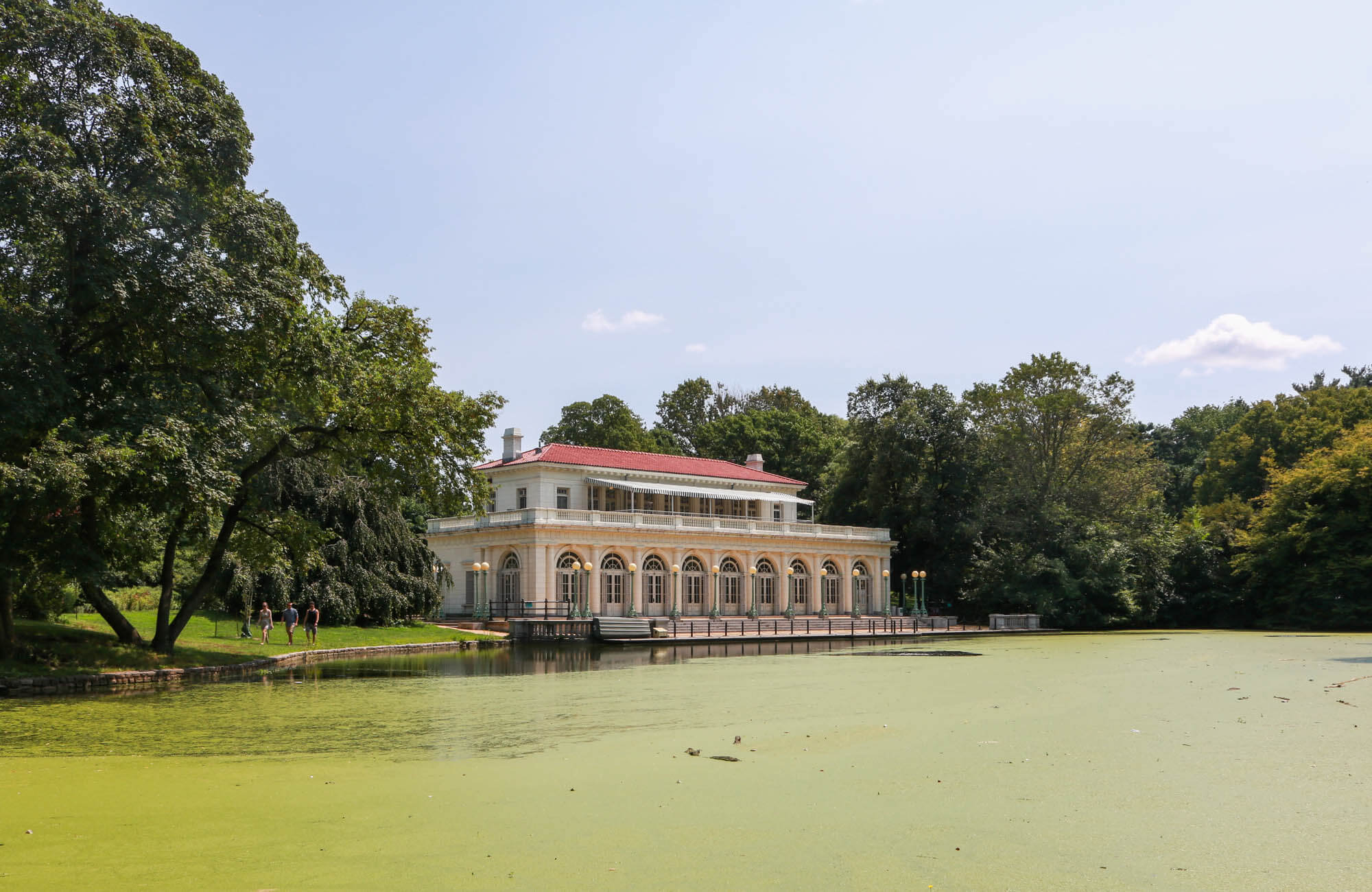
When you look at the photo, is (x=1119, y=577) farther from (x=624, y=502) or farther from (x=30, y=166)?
(x=30, y=166)

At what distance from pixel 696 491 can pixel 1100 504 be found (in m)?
15.7

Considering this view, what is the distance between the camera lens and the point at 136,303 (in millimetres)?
15805

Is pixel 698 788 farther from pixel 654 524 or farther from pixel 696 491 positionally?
pixel 696 491

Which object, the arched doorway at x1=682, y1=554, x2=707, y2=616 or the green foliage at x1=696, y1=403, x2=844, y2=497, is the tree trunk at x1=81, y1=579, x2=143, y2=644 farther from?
the green foliage at x1=696, y1=403, x2=844, y2=497

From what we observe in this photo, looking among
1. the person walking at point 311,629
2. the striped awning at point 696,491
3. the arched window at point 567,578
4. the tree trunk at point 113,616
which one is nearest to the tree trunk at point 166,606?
the tree trunk at point 113,616

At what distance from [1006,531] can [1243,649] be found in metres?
18.0

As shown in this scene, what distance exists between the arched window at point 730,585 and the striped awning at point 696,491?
2.88 metres

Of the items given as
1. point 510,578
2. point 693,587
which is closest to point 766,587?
point 693,587

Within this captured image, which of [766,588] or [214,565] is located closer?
[214,565]

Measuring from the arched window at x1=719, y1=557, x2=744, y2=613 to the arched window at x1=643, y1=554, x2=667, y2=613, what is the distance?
2678 millimetres

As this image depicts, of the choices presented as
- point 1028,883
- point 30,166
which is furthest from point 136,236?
point 1028,883

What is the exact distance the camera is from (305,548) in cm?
2078

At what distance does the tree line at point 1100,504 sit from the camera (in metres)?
39.8

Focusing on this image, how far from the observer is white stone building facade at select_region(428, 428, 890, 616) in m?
39.1
